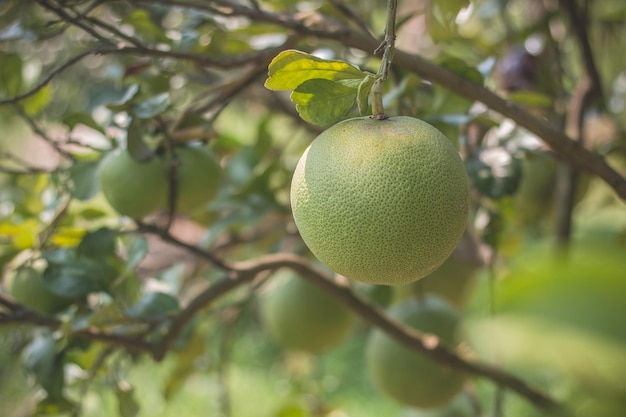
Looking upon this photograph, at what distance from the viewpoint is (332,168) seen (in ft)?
1.45

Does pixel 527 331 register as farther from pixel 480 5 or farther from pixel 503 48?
pixel 480 5

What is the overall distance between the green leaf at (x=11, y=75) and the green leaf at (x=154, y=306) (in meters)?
0.33

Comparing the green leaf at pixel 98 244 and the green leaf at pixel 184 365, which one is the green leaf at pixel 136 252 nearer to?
the green leaf at pixel 98 244

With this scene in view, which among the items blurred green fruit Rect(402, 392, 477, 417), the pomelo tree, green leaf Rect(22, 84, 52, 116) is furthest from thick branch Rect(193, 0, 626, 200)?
blurred green fruit Rect(402, 392, 477, 417)

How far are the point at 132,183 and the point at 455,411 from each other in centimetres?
77

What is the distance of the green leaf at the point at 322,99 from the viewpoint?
0.46 meters

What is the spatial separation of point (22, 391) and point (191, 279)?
135 centimetres

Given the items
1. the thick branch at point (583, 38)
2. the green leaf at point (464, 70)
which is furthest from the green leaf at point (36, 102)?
the thick branch at point (583, 38)

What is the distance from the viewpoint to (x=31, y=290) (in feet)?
2.69

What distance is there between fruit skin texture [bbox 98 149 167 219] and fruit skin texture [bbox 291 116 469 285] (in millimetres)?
315

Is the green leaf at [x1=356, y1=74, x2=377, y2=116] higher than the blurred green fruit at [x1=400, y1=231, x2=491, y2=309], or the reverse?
the green leaf at [x1=356, y1=74, x2=377, y2=116]

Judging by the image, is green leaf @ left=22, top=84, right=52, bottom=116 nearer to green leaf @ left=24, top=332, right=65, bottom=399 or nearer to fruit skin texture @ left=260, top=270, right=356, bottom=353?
green leaf @ left=24, top=332, right=65, bottom=399

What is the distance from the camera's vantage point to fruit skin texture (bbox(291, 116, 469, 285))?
1.42 feet

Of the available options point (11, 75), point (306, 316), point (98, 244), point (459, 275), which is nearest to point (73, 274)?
point (98, 244)
